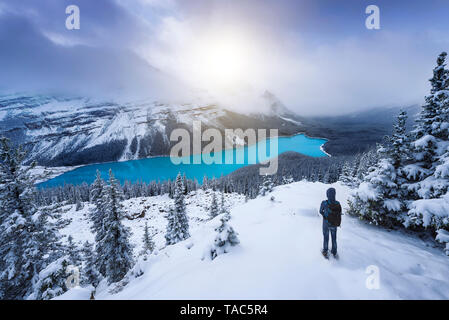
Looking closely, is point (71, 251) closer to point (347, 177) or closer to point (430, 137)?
point (430, 137)

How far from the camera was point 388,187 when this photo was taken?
8.85 meters

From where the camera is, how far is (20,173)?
8914 mm

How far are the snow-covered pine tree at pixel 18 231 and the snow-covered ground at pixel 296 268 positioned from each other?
5338 mm

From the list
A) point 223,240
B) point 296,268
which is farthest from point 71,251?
point 296,268

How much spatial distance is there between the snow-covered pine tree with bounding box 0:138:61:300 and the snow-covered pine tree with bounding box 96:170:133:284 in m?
5.85

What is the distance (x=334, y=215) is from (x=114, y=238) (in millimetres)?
17645

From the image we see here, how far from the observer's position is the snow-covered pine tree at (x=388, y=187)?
855 cm

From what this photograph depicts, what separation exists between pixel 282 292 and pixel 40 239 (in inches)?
483

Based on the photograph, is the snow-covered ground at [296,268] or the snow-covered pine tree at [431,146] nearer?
the snow-covered ground at [296,268]

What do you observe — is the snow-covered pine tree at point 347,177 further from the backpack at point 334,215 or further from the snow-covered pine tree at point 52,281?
the snow-covered pine tree at point 52,281
